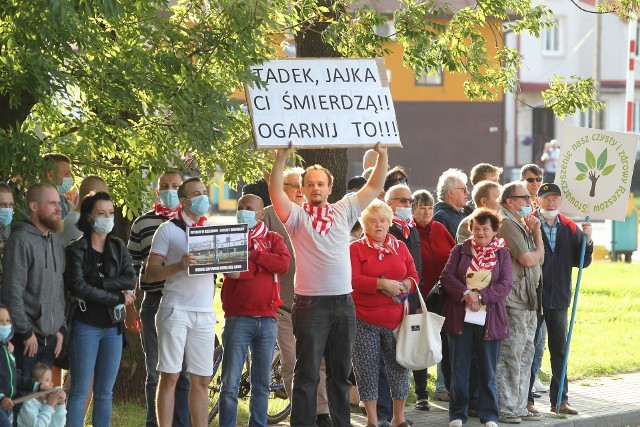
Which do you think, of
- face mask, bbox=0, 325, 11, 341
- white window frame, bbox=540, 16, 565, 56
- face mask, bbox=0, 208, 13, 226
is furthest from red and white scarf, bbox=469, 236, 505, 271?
white window frame, bbox=540, 16, 565, 56

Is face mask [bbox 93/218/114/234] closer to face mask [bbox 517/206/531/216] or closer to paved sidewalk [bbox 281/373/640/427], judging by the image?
paved sidewalk [bbox 281/373/640/427]

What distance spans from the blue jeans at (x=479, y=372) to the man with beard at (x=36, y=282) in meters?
3.68

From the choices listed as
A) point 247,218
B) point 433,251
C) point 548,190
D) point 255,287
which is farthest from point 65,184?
point 548,190

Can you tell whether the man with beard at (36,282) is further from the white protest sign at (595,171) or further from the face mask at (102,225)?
the white protest sign at (595,171)

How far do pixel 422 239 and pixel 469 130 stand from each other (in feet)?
124

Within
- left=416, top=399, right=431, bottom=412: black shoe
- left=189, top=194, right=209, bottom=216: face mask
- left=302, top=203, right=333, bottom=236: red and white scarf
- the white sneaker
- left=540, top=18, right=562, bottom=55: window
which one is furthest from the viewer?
left=540, top=18, right=562, bottom=55: window

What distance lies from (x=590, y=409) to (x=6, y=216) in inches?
236

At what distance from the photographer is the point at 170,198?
32.4ft

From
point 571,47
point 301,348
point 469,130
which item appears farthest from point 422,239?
point 571,47

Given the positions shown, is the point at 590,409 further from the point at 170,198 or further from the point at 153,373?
the point at 170,198

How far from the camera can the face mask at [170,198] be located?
9875 millimetres

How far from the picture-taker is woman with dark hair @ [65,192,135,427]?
29.1 ft

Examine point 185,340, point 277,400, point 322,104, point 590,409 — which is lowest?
point 590,409

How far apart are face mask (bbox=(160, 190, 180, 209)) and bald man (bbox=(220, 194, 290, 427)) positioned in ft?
1.67
